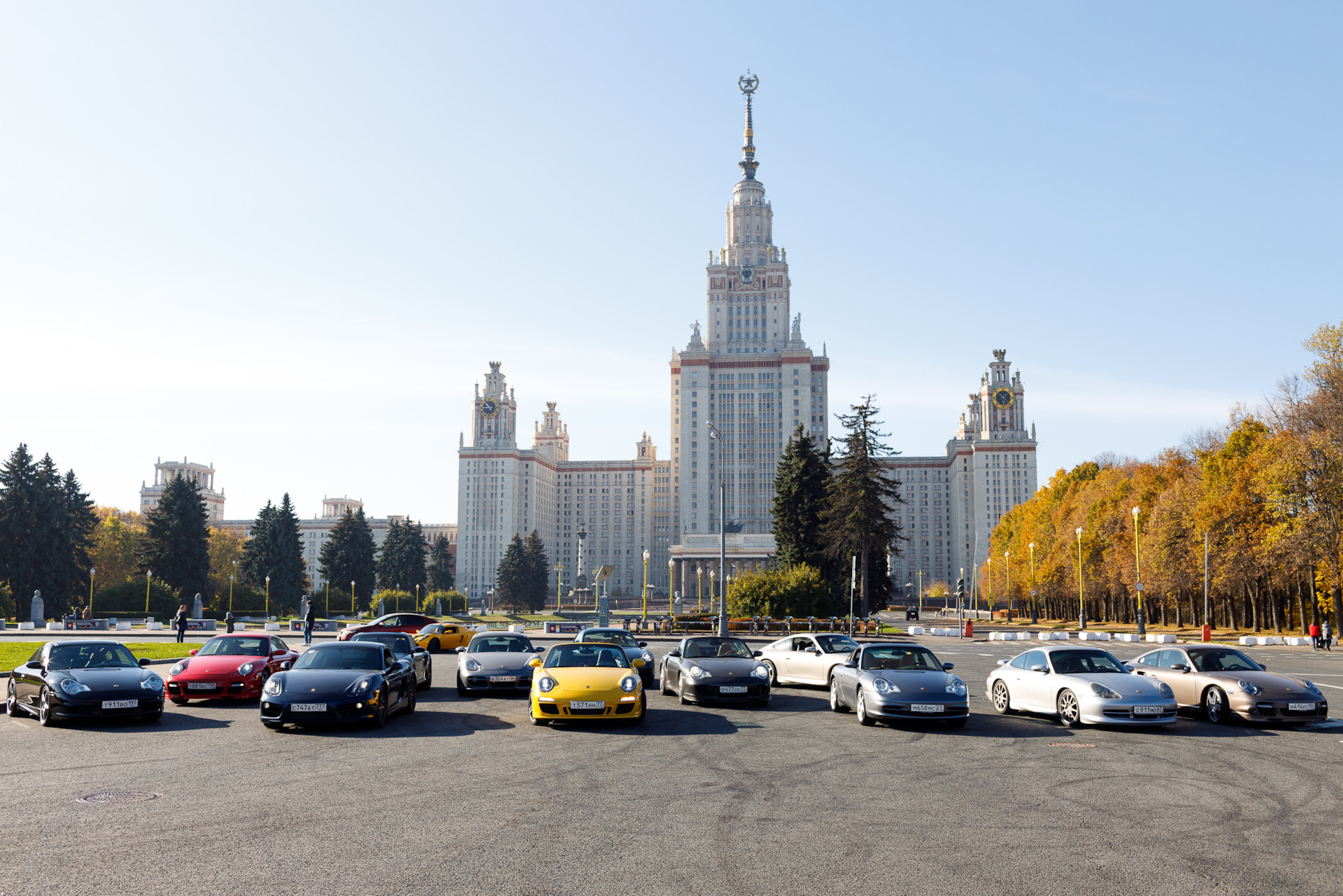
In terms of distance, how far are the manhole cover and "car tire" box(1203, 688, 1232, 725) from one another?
16022mm

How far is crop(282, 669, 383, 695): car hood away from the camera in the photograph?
1477cm

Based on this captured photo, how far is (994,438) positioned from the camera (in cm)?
17625

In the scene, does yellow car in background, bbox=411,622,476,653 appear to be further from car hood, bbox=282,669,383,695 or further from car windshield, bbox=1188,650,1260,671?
car windshield, bbox=1188,650,1260,671

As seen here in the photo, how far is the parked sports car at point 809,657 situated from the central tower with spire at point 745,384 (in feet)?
465

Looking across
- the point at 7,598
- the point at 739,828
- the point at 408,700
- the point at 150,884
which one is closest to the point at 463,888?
the point at 150,884

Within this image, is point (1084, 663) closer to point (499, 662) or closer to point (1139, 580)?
point (499, 662)

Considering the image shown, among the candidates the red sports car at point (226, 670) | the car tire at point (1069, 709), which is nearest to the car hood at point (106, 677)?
the red sports car at point (226, 670)

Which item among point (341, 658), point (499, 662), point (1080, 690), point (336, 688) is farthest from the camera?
point (499, 662)

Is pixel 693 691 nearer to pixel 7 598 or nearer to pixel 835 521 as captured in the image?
pixel 835 521

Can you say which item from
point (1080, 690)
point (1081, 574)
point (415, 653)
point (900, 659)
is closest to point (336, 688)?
point (415, 653)

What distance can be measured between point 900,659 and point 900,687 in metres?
1.17

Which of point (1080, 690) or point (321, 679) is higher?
point (321, 679)

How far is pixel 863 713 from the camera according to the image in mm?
16062

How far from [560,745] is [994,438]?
570 ft
